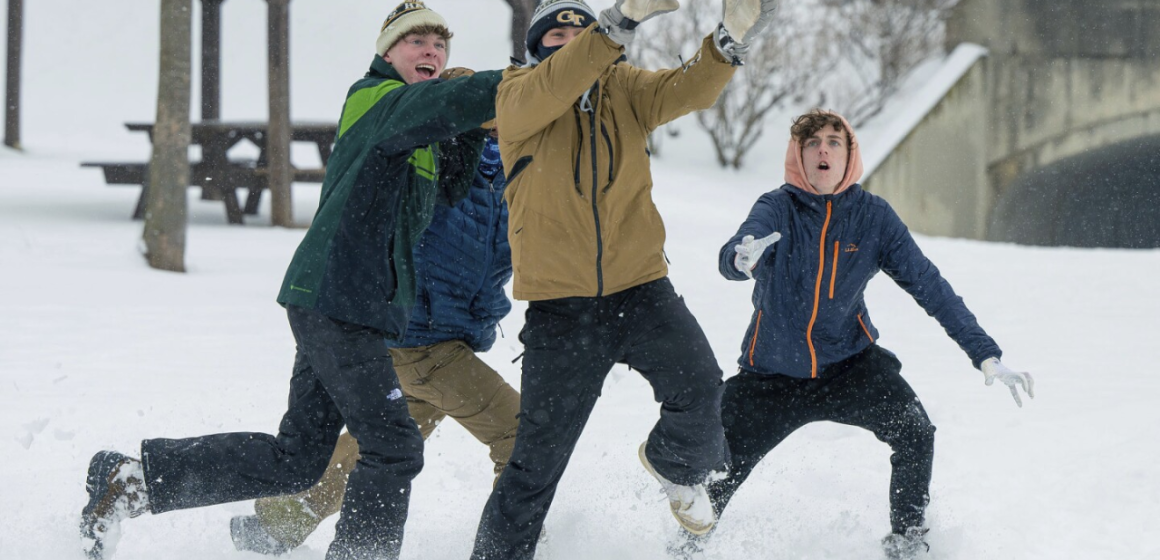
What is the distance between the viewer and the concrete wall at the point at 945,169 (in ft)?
47.1

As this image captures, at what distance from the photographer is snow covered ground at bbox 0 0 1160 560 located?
3777mm

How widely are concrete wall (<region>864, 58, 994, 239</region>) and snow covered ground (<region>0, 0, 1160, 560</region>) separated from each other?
181cm

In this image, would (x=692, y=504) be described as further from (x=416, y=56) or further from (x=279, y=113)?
(x=279, y=113)

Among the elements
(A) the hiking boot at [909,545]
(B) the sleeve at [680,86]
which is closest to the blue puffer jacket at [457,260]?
(B) the sleeve at [680,86]

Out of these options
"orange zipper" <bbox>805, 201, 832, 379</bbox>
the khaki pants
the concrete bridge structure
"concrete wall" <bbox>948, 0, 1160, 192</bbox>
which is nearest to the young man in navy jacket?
"orange zipper" <bbox>805, 201, 832, 379</bbox>

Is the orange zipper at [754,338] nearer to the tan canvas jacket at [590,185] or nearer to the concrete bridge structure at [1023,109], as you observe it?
the tan canvas jacket at [590,185]

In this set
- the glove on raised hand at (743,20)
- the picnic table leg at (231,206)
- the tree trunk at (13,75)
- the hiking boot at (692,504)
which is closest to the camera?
the glove on raised hand at (743,20)

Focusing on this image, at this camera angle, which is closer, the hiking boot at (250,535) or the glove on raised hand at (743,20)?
the glove on raised hand at (743,20)

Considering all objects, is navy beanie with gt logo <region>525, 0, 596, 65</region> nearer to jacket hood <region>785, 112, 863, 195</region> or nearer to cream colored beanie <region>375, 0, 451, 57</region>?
cream colored beanie <region>375, 0, 451, 57</region>

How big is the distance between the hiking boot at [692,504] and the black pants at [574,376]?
0.27 metres

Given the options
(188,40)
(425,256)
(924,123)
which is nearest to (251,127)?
(188,40)

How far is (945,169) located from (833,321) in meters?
12.0

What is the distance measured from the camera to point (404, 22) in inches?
124

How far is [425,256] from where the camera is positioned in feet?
11.5
